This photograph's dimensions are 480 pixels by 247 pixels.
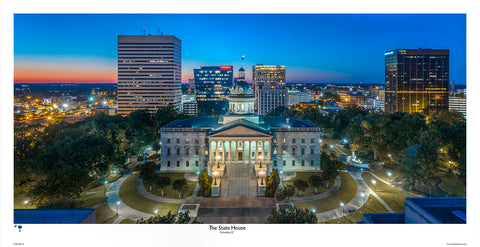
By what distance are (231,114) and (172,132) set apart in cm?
1238

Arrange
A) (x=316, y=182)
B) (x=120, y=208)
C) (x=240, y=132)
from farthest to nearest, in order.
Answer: (x=240, y=132) < (x=316, y=182) < (x=120, y=208)

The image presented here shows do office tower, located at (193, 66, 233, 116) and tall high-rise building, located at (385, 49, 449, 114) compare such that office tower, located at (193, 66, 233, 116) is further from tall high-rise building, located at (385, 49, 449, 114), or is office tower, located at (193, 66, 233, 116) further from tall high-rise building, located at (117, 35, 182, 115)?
tall high-rise building, located at (385, 49, 449, 114)

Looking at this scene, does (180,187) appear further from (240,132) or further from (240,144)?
(240,132)

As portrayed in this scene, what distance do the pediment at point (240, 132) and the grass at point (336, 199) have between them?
14933mm

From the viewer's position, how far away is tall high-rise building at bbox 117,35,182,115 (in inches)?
4264

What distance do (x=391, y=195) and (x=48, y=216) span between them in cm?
3947

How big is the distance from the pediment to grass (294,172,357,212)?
14.9m

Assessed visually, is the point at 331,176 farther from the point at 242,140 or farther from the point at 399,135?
the point at 399,135

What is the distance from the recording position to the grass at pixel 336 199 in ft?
104

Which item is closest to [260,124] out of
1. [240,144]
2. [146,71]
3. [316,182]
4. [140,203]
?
[240,144]

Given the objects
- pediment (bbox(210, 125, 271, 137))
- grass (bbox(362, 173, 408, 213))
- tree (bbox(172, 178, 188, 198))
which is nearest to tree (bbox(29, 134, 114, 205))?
tree (bbox(172, 178, 188, 198))

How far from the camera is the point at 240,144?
149 ft

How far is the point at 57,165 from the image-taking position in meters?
32.0
